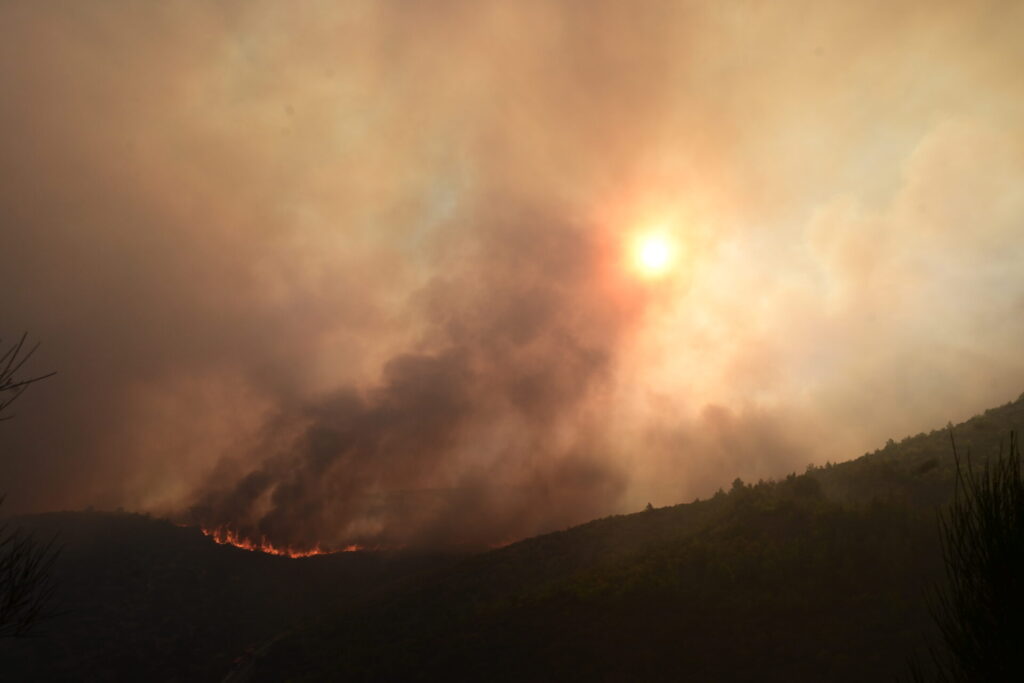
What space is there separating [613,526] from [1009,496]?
247 ft

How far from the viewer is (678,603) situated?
46.2 meters

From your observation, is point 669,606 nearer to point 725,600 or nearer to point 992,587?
point 725,600

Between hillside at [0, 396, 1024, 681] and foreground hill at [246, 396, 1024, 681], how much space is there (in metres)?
0.16

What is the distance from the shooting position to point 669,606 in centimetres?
4638

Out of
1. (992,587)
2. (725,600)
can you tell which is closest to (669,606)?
(725,600)

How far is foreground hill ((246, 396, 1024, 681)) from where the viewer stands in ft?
121

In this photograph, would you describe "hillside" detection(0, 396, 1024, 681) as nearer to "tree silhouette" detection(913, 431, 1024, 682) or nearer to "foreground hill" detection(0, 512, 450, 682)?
"foreground hill" detection(0, 512, 450, 682)

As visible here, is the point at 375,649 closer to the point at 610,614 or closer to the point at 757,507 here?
the point at 610,614

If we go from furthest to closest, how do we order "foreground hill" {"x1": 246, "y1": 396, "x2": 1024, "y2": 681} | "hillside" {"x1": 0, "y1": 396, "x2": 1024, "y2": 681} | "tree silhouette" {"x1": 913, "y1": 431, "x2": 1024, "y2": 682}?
"hillside" {"x1": 0, "y1": 396, "x2": 1024, "y2": 681}
"foreground hill" {"x1": 246, "y1": 396, "x2": 1024, "y2": 681}
"tree silhouette" {"x1": 913, "y1": 431, "x2": 1024, "y2": 682}

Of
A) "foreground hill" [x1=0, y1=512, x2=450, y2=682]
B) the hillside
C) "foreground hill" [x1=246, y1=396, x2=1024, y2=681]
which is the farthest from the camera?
"foreground hill" [x1=0, y1=512, x2=450, y2=682]

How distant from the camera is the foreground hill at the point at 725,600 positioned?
3678 centimetres

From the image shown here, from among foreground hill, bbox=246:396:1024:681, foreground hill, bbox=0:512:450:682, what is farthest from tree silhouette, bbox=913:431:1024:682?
foreground hill, bbox=0:512:450:682

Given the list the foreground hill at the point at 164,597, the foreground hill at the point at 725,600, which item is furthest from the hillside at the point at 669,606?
the foreground hill at the point at 164,597

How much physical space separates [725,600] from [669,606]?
4597 mm
